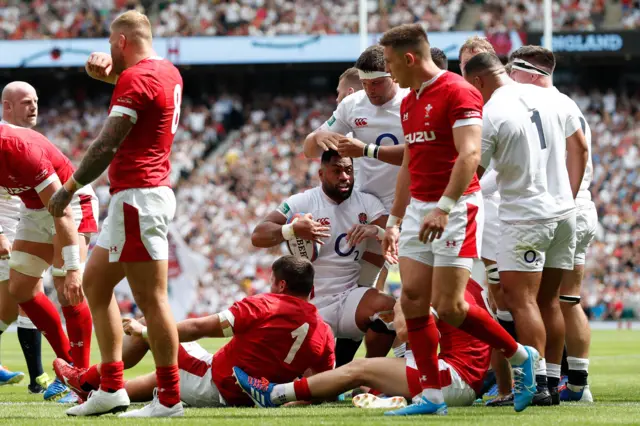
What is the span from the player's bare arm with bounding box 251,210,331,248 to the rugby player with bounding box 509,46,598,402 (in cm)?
182

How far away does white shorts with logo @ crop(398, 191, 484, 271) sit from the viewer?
5863 millimetres

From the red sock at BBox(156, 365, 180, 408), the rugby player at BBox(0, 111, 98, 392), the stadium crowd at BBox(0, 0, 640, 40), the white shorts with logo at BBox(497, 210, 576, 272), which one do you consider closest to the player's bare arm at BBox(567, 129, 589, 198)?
the white shorts with logo at BBox(497, 210, 576, 272)

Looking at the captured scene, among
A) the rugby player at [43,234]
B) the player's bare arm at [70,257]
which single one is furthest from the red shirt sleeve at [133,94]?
the rugby player at [43,234]

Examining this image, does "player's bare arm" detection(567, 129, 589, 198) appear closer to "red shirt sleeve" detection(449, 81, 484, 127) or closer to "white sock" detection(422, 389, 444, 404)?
"red shirt sleeve" detection(449, 81, 484, 127)

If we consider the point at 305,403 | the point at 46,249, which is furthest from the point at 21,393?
the point at 305,403

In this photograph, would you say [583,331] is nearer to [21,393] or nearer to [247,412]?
[247,412]

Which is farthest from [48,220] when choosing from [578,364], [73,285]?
[578,364]

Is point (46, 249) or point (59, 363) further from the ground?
point (46, 249)

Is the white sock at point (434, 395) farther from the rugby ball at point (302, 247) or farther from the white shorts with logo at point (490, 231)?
the rugby ball at point (302, 247)

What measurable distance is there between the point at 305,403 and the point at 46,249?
106 inches

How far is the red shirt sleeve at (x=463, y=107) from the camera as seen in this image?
580cm

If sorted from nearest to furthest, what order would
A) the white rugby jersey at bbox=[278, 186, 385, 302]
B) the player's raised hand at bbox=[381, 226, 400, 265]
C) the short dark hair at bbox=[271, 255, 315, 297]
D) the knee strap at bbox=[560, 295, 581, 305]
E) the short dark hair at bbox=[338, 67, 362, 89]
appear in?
the player's raised hand at bbox=[381, 226, 400, 265] < the short dark hair at bbox=[271, 255, 315, 297] < the knee strap at bbox=[560, 295, 581, 305] < the white rugby jersey at bbox=[278, 186, 385, 302] < the short dark hair at bbox=[338, 67, 362, 89]

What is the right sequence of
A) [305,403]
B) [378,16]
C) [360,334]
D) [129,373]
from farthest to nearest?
1. [378,16]
2. [129,373]
3. [360,334]
4. [305,403]

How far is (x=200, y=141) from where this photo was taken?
31.4 m
